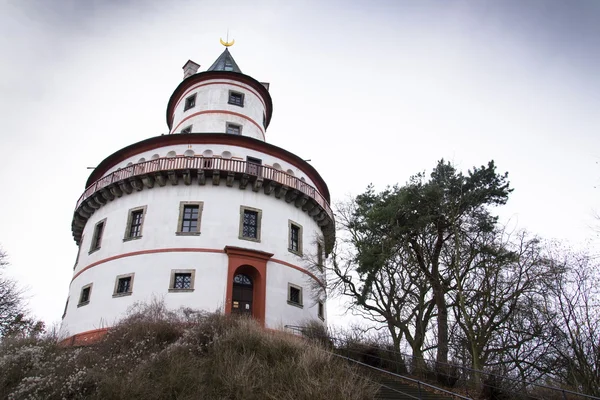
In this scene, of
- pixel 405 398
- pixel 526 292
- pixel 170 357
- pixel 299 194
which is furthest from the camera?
pixel 299 194

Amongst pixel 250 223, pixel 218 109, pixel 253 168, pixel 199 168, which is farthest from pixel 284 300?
pixel 218 109

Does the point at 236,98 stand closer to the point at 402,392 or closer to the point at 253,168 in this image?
the point at 253,168

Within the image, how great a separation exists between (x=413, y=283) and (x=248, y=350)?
28.6 ft

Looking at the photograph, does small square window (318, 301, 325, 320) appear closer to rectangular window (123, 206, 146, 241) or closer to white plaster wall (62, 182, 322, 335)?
white plaster wall (62, 182, 322, 335)

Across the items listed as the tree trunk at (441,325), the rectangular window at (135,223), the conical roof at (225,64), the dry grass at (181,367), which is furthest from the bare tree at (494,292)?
the conical roof at (225,64)

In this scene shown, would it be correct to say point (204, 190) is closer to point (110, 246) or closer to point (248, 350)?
point (110, 246)

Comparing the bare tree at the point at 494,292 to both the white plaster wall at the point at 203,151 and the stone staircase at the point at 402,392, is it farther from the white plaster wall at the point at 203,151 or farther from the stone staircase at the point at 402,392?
the white plaster wall at the point at 203,151

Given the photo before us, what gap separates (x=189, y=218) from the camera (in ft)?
79.3

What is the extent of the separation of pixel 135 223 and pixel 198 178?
4.00m

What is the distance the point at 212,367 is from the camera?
13703mm

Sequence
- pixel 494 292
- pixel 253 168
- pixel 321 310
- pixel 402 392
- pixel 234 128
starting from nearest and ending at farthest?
pixel 402 392 < pixel 494 292 < pixel 253 168 < pixel 321 310 < pixel 234 128

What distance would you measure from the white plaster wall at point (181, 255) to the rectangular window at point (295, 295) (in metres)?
0.26

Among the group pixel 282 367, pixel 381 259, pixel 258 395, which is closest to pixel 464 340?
pixel 381 259

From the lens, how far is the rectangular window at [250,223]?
24.3 metres
